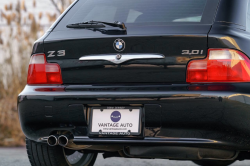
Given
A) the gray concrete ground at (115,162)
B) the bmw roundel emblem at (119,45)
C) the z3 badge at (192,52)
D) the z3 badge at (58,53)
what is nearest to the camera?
the z3 badge at (192,52)

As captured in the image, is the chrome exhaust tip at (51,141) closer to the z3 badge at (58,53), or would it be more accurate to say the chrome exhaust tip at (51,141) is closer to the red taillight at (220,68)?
the z3 badge at (58,53)

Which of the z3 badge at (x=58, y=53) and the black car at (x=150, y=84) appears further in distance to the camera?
the z3 badge at (x=58, y=53)

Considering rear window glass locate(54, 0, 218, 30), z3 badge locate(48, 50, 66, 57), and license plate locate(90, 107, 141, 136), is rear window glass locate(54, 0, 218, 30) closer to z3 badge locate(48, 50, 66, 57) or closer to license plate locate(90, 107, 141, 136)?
z3 badge locate(48, 50, 66, 57)

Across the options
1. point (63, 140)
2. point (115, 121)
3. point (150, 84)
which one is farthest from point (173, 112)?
point (63, 140)

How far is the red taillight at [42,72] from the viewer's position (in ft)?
10.8

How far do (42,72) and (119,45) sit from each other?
0.63m

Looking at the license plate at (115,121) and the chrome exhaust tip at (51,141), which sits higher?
the license plate at (115,121)

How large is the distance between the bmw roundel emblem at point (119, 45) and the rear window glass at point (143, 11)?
0.67 ft

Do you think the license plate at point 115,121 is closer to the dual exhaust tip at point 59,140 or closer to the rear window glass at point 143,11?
the dual exhaust tip at point 59,140

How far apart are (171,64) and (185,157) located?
2.00 ft

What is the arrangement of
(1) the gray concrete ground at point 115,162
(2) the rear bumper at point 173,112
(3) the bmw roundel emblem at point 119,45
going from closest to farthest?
(2) the rear bumper at point 173,112 → (3) the bmw roundel emblem at point 119,45 → (1) the gray concrete ground at point 115,162

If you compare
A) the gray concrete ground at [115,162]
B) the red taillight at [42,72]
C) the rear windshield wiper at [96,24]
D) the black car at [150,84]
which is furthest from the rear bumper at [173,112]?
the gray concrete ground at [115,162]

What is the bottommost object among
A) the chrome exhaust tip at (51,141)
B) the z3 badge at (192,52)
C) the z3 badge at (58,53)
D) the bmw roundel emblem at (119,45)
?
the chrome exhaust tip at (51,141)

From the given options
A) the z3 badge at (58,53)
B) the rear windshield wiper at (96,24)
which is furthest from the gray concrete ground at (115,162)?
the rear windshield wiper at (96,24)
